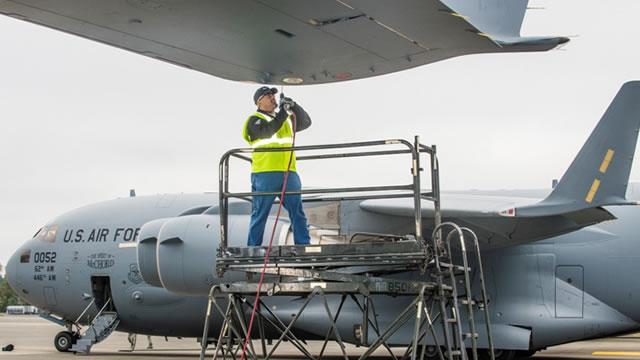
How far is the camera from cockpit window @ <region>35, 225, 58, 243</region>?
1785 cm

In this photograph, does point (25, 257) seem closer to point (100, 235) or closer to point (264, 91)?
point (100, 235)

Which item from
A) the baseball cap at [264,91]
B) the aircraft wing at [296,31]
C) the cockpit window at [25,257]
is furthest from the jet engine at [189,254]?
the aircraft wing at [296,31]

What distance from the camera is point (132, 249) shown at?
16.8 metres

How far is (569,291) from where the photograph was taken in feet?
46.8

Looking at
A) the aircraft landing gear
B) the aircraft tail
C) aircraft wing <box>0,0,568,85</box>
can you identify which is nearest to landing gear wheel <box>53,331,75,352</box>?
the aircraft landing gear

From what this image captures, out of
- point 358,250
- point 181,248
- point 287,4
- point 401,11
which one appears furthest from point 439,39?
point 181,248

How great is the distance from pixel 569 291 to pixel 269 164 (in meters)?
7.34

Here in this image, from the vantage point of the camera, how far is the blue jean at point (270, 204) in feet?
28.8

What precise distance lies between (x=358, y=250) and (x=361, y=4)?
2289 mm

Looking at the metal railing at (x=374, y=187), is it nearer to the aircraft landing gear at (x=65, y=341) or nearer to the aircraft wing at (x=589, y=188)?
the aircraft wing at (x=589, y=188)

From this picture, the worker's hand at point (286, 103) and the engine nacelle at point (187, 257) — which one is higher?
the worker's hand at point (286, 103)

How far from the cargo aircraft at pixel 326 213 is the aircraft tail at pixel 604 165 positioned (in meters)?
0.02

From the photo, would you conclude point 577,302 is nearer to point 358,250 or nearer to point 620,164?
point 620,164

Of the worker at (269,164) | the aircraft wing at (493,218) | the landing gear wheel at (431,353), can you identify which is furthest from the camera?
the landing gear wheel at (431,353)
